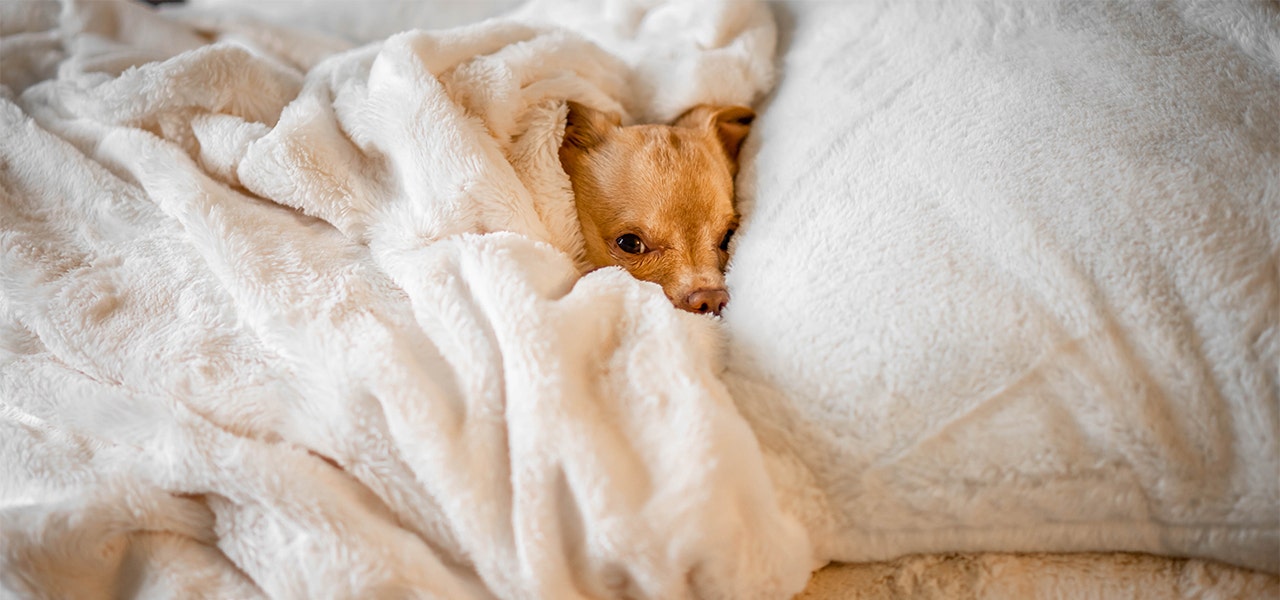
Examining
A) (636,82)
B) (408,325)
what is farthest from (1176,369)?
(636,82)

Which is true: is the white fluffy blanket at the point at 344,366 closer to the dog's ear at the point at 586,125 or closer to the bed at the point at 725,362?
the bed at the point at 725,362

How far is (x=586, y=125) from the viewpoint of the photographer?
4.64ft

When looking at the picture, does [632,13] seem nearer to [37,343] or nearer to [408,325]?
[408,325]

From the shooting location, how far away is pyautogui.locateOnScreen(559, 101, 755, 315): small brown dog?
1.38 m

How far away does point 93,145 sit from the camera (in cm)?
121

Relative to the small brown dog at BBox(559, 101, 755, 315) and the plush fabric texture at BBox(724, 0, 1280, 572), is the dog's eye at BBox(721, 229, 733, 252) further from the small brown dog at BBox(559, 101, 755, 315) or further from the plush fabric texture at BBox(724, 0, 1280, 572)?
the plush fabric texture at BBox(724, 0, 1280, 572)

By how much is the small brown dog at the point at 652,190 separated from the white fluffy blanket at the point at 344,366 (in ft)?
0.54

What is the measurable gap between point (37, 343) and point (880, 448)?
3.48ft

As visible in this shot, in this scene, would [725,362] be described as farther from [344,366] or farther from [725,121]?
[725,121]

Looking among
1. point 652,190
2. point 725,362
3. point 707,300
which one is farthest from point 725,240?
point 725,362

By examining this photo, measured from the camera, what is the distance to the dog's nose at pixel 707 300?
115cm

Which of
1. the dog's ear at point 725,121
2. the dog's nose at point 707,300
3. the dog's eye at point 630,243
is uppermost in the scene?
the dog's ear at point 725,121

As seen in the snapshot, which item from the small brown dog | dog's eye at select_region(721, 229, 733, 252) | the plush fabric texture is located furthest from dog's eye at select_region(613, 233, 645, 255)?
the plush fabric texture

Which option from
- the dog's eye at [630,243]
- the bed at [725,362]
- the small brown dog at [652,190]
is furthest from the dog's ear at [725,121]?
the bed at [725,362]
